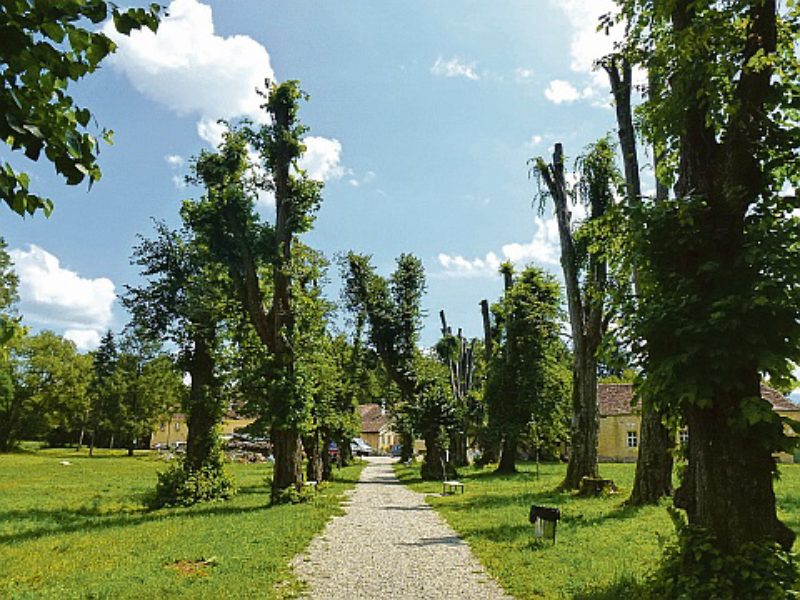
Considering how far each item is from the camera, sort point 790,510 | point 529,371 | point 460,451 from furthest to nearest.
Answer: point 460,451
point 529,371
point 790,510

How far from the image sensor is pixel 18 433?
202ft

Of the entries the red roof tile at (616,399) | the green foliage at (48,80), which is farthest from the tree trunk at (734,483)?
the red roof tile at (616,399)

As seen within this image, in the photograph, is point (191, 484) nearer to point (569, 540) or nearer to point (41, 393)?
point (569, 540)

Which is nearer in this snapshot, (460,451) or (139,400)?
(460,451)

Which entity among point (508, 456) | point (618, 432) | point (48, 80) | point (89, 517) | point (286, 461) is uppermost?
point (48, 80)

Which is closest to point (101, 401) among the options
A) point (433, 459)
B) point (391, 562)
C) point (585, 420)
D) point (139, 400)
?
point (139, 400)

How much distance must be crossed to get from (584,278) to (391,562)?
1213 cm

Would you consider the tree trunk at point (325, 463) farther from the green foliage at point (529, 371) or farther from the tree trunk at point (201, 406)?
the tree trunk at point (201, 406)

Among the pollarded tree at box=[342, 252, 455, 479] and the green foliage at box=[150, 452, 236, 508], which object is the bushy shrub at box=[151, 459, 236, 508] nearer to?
the green foliage at box=[150, 452, 236, 508]

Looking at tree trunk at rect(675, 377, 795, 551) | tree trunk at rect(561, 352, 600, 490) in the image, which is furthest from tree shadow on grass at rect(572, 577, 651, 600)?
tree trunk at rect(561, 352, 600, 490)

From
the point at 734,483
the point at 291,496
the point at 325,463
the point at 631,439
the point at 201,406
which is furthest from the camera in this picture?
the point at 631,439

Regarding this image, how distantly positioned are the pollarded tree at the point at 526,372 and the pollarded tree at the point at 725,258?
23.4 m

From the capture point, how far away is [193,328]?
18.9 metres

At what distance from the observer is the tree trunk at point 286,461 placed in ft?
58.1
